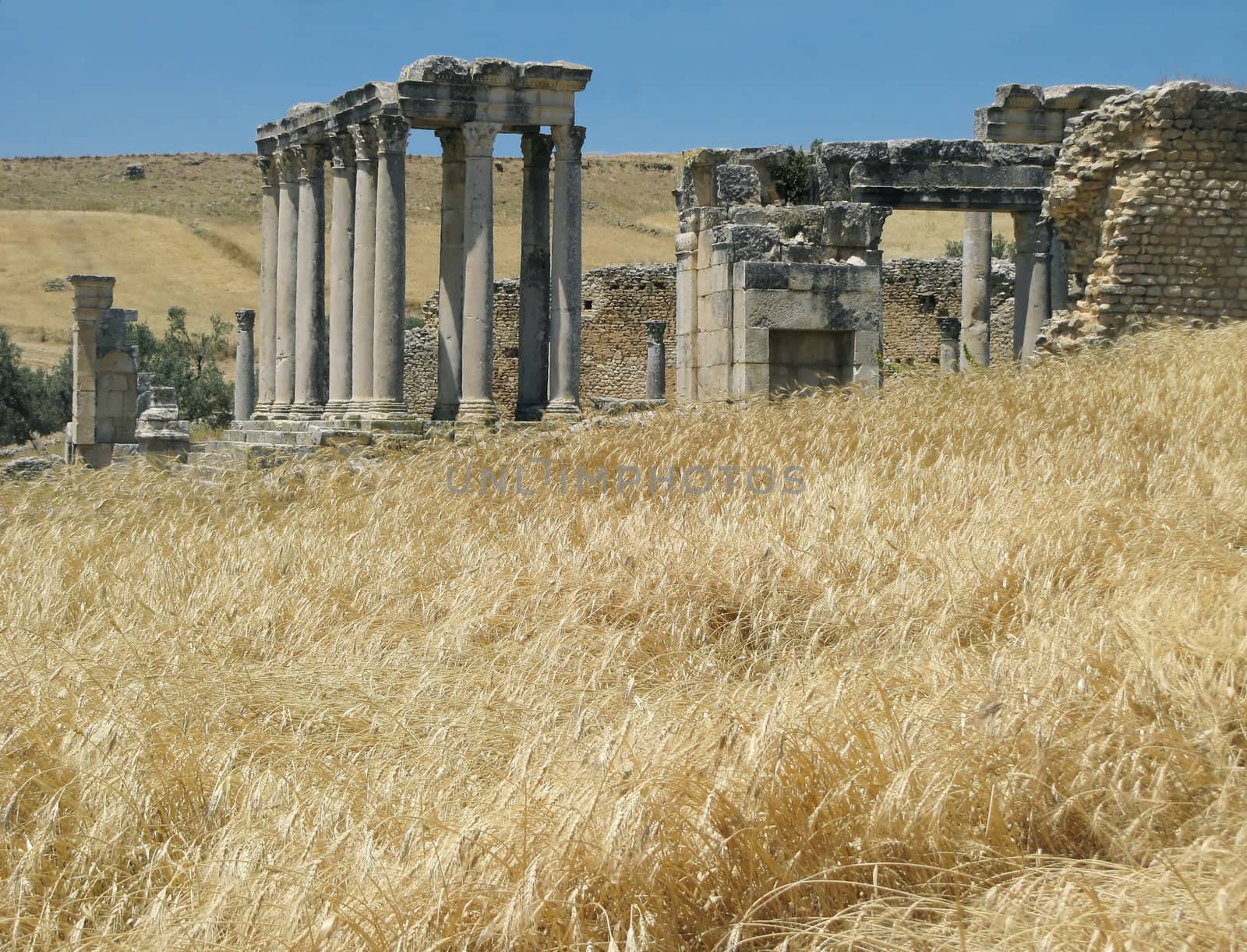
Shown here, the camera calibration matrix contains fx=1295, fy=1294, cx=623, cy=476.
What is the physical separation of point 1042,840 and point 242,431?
19.8m

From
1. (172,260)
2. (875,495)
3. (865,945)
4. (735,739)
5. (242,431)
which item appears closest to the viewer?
(865,945)

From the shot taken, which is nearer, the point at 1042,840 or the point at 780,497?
the point at 1042,840

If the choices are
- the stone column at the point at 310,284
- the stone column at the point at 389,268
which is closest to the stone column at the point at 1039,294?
the stone column at the point at 389,268

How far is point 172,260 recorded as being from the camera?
6294cm

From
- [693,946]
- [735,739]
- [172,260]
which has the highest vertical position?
[172,260]

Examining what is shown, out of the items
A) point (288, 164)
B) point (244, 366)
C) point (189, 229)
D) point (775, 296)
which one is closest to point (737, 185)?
point (775, 296)

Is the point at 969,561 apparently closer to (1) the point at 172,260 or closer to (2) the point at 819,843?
(2) the point at 819,843

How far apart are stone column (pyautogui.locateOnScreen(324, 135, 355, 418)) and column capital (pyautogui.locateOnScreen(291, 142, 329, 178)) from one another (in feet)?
2.04

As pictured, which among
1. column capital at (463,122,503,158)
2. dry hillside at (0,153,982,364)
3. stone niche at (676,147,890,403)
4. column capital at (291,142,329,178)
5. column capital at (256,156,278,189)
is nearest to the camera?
stone niche at (676,147,890,403)

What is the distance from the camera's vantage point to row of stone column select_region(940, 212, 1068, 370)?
20422 mm

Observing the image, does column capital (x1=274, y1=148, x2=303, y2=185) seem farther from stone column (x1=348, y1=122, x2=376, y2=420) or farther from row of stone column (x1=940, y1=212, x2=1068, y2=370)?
row of stone column (x1=940, y1=212, x2=1068, y2=370)

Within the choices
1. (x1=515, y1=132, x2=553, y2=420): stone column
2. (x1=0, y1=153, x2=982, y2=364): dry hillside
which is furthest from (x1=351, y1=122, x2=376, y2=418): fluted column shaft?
(x1=0, y1=153, x2=982, y2=364): dry hillside

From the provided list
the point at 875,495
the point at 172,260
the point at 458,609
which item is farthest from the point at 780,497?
the point at 172,260

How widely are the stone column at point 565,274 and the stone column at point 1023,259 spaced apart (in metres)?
6.77
